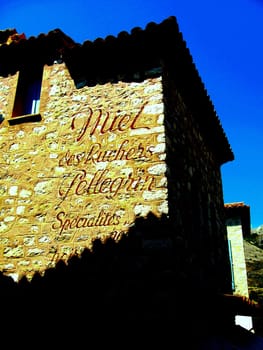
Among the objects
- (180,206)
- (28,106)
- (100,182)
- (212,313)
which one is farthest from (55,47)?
(212,313)

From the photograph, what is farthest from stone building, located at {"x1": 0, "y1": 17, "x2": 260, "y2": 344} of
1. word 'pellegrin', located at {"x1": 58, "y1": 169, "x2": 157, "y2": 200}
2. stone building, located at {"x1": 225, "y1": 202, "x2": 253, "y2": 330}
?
stone building, located at {"x1": 225, "y1": 202, "x2": 253, "y2": 330}

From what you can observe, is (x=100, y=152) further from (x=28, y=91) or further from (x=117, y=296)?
(x=28, y=91)

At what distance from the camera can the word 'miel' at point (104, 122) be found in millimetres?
4328

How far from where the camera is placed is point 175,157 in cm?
436

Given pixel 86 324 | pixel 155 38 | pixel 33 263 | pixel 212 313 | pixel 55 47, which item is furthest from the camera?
pixel 55 47

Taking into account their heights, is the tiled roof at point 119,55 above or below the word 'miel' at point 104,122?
above

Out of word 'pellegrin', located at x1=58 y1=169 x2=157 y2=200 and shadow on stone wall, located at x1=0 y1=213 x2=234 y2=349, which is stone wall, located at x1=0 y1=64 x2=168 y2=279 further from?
shadow on stone wall, located at x1=0 y1=213 x2=234 y2=349

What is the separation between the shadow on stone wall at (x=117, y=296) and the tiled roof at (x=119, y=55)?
2475 mm

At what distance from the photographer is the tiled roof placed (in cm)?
446

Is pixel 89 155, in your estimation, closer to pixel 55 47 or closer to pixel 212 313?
pixel 55 47

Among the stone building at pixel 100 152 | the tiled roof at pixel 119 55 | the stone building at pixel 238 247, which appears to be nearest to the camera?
the stone building at pixel 100 152

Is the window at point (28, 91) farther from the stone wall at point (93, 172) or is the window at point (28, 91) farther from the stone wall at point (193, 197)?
the stone wall at point (193, 197)

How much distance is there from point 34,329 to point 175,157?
291 cm

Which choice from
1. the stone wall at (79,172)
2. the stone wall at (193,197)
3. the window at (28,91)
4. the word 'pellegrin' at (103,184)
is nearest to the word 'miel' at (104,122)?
the stone wall at (79,172)
